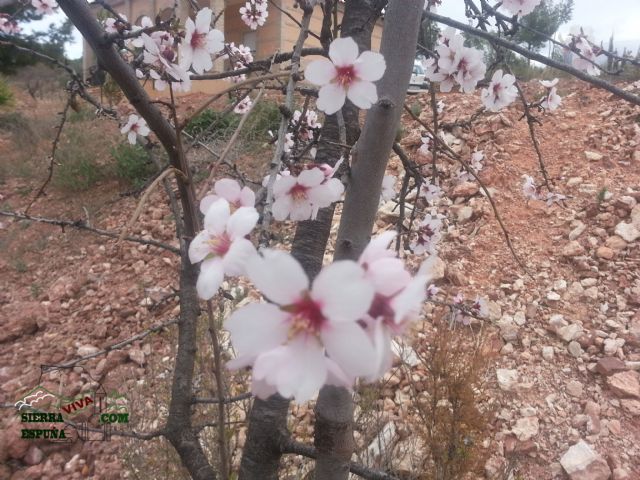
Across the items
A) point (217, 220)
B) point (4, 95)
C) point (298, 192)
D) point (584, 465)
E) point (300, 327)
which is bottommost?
point (584, 465)

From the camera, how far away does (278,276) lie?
1.41ft

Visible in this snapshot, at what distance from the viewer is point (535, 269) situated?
3596 millimetres

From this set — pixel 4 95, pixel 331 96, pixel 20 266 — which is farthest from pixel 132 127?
pixel 4 95

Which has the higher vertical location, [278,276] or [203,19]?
[203,19]

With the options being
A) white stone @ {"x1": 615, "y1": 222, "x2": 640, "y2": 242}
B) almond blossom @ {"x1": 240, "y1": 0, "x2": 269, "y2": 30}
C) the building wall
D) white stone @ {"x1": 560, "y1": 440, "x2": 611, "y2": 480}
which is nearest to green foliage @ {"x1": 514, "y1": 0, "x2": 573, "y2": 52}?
the building wall

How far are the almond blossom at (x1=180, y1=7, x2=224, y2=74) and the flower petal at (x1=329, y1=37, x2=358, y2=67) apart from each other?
601 millimetres

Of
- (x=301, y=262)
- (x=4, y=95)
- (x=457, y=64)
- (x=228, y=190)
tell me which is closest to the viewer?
(x=228, y=190)

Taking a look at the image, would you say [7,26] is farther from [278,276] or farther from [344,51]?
[278,276]

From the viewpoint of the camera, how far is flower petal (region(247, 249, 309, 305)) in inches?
16.5

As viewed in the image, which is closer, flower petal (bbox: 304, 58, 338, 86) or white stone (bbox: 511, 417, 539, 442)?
flower petal (bbox: 304, 58, 338, 86)

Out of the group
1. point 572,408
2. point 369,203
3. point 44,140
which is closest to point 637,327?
point 572,408

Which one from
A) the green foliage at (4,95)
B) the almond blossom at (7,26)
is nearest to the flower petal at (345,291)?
the almond blossom at (7,26)

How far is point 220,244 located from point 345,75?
1.66 feet

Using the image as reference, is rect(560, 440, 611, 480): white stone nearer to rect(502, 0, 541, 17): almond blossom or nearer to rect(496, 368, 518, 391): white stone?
rect(496, 368, 518, 391): white stone
